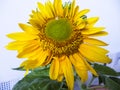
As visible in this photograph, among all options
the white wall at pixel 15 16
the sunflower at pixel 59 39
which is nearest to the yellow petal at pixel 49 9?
the sunflower at pixel 59 39

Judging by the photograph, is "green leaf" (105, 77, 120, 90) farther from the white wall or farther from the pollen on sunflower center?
the white wall

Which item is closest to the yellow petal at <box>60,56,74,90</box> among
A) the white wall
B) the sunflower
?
the sunflower

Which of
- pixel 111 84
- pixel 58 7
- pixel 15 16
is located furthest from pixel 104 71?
pixel 15 16

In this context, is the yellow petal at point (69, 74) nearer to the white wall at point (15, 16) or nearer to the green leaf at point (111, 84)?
the green leaf at point (111, 84)

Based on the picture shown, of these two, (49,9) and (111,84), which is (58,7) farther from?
(111,84)

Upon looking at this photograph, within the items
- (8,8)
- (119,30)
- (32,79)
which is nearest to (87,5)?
(119,30)

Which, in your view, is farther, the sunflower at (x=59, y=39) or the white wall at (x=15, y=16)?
the white wall at (x=15, y=16)
